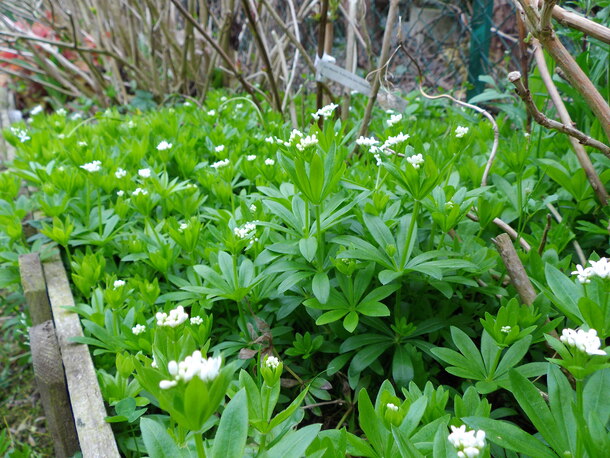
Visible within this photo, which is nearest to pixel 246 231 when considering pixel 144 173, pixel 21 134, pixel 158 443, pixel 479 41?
pixel 144 173

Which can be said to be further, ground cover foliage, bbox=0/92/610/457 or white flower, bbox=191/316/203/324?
white flower, bbox=191/316/203/324

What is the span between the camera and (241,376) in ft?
3.76

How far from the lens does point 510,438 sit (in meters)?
1.05

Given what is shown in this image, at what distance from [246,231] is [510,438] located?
93 cm

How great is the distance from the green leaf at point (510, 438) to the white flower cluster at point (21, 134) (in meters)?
2.82

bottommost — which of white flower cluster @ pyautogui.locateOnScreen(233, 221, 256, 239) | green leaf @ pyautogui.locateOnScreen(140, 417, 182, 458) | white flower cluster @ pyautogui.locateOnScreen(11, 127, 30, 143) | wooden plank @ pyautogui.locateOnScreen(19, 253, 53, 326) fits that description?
white flower cluster @ pyautogui.locateOnScreen(11, 127, 30, 143)

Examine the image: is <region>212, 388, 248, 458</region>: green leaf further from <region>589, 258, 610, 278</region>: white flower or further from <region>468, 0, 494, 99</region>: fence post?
<region>468, 0, 494, 99</region>: fence post

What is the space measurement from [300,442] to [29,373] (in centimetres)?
231

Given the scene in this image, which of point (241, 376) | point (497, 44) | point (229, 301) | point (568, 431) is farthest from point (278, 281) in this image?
point (497, 44)

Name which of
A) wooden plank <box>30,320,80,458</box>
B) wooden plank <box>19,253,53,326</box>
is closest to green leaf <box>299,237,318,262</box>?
wooden plank <box>30,320,80,458</box>

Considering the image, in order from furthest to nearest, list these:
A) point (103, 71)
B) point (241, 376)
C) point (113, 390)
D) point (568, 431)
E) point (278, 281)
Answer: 1. point (103, 71)
2. point (278, 281)
3. point (113, 390)
4. point (241, 376)
5. point (568, 431)

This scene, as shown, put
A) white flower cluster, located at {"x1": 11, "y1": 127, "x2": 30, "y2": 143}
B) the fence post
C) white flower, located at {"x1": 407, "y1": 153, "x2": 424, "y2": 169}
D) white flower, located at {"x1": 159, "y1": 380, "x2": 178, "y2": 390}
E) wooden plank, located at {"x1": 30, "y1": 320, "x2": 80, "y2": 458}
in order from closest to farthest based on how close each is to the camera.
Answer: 1. white flower, located at {"x1": 159, "y1": 380, "x2": 178, "y2": 390}
2. white flower, located at {"x1": 407, "y1": 153, "x2": 424, "y2": 169}
3. wooden plank, located at {"x1": 30, "y1": 320, "x2": 80, "y2": 458}
4. white flower cluster, located at {"x1": 11, "y1": 127, "x2": 30, "y2": 143}
5. the fence post

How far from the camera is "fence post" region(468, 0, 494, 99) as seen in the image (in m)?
4.01

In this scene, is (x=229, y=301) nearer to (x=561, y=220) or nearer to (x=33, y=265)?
(x=33, y=265)
